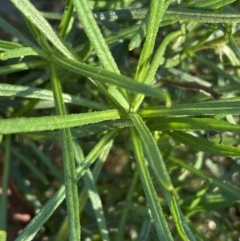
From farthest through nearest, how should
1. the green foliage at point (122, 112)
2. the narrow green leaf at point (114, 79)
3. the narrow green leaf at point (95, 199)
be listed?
the narrow green leaf at point (95, 199), the green foliage at point (122, 112), the narrow green leaf at point (114, 79)

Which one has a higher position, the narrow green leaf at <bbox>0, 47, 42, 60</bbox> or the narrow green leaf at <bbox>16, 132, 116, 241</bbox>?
the narrow green leaf at <bbox>0, 47, 42, 60</bbox>

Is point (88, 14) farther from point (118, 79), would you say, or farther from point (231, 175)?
point (231, 175)

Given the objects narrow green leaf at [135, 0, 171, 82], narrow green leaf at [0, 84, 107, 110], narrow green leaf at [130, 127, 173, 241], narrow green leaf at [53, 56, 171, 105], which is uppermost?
narrow green leaf at [135, 0, 171, 82]

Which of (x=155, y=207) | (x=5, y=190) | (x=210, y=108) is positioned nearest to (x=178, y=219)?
(x=155, y=207)

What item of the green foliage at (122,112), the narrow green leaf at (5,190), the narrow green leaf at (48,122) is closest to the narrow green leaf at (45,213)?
the green foliage at (122,112)

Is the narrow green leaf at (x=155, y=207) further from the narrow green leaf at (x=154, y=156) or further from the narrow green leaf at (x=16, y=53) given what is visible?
the narrow green leaf at (x=16, y=53)

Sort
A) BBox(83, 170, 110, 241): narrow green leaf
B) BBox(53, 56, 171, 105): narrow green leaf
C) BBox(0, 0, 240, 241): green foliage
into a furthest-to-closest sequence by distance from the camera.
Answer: BBox(83, 170, 110, 241): narrow green leaf, BBox(0, 0, 240, 241): green foliage, BBox(53, 56, 171, 105): narrow green leaf

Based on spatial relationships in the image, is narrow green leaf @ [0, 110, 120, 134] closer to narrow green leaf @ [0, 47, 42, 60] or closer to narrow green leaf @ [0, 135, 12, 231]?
narrow green leaf @ [0, 47, 42, 60]

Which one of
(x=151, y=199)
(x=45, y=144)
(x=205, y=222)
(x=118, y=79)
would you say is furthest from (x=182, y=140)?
(x=205, y=222)

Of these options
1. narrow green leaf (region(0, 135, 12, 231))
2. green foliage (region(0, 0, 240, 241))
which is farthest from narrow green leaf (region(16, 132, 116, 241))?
narrow green leaf (region(0, 135, 12, 231))

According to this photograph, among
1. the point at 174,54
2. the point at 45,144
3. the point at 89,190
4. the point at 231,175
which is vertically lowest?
the point at 89,190

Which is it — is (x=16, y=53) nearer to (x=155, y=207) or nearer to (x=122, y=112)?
(x=122, y=112)
